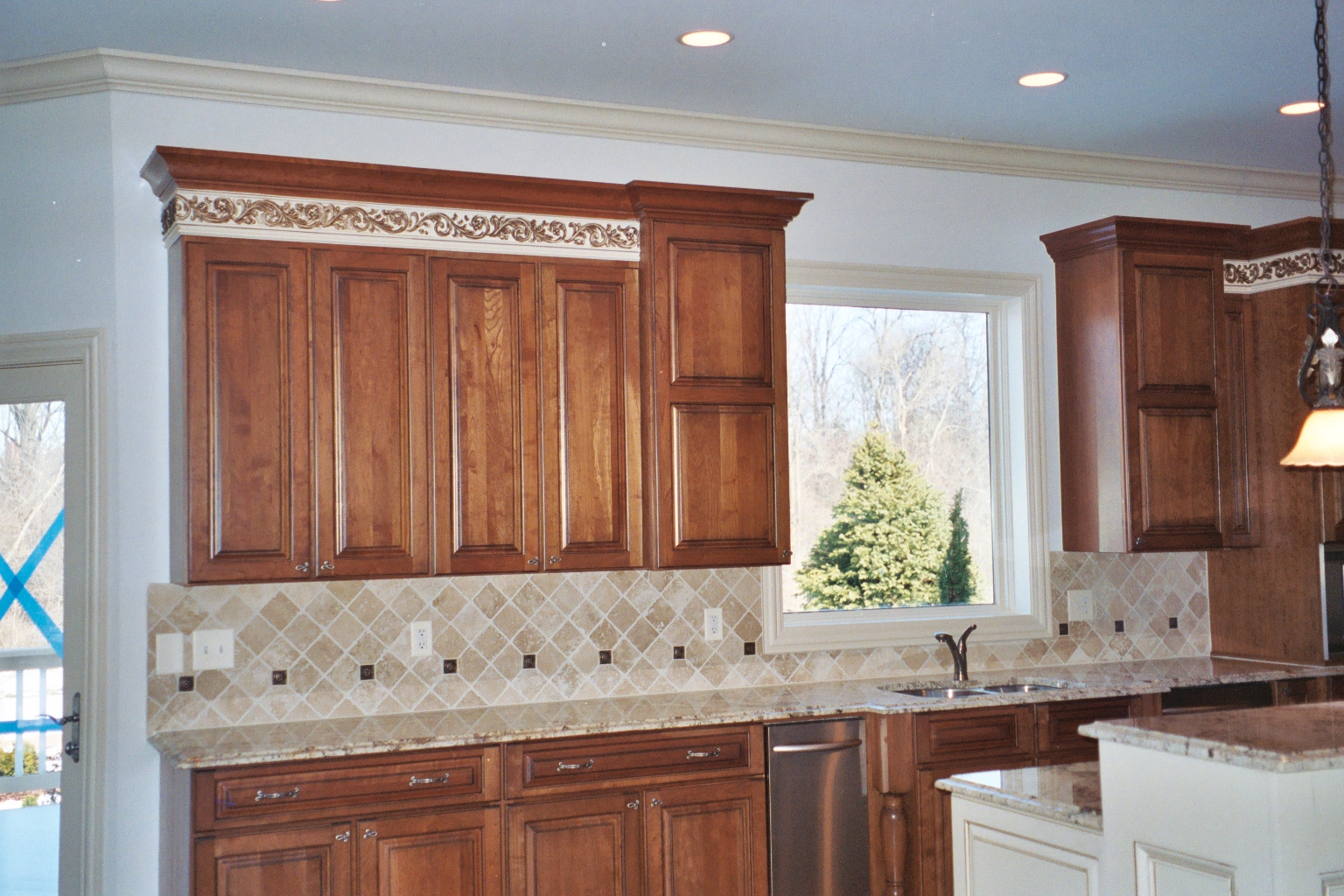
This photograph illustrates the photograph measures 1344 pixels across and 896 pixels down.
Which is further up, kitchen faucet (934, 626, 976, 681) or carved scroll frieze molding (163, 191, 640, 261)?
carved scroll frieze molding (163, 191, 640, 261)

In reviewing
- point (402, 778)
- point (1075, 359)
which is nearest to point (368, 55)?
point (402, 778)

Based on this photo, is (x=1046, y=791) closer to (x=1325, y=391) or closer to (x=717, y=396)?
(x=1325, y=391)

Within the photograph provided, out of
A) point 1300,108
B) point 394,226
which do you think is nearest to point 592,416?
point 394,226

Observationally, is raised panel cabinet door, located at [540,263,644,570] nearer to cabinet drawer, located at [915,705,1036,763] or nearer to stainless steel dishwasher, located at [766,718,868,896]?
stainless steel dishwasher, located at [766,718,868,896]

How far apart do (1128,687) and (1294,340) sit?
160cm

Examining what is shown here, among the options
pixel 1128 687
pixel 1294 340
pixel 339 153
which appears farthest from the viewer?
pixel 1294 340

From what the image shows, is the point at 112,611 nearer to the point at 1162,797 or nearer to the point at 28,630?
the point at 28,630

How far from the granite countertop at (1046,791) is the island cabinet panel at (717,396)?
137cm

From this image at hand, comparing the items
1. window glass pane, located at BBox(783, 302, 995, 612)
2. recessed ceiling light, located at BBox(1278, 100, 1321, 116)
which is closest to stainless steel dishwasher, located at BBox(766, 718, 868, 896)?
window glass pane, located at BBox(783, 302, 995, 612)

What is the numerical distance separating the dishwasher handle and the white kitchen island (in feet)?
3.58

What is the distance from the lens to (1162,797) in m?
2.29

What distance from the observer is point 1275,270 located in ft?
16.2

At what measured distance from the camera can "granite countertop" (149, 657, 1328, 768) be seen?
3.41 meters

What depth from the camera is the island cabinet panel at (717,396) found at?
159 inches
